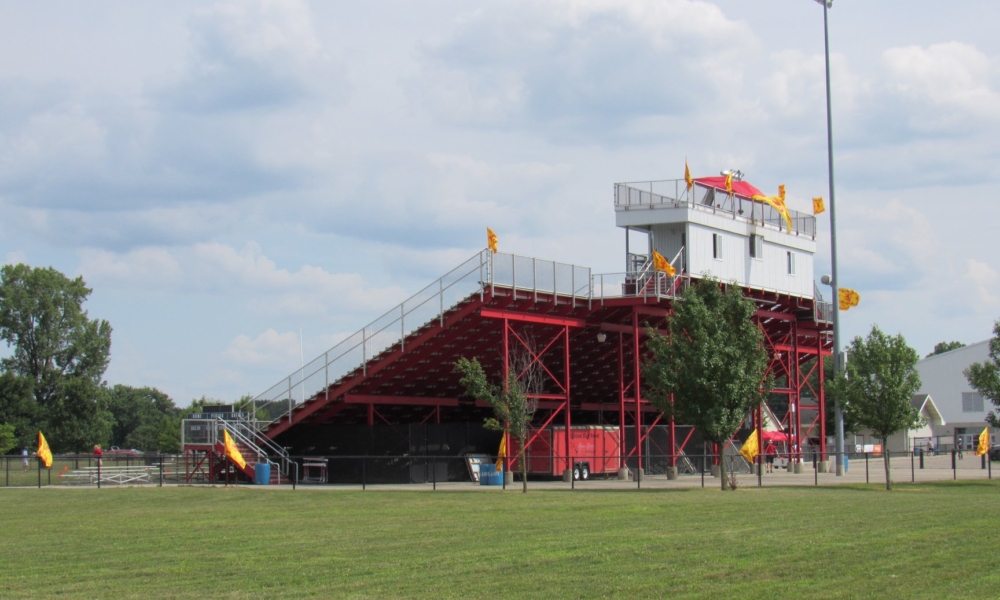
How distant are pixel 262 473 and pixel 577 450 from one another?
13.4m

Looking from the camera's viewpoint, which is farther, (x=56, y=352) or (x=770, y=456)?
(x=56, y=352)

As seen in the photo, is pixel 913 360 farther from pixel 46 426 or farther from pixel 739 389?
pixel 46 426

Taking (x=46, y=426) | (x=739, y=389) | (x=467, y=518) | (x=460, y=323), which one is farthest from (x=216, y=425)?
(x=46, y=426)

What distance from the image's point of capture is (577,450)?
160ft

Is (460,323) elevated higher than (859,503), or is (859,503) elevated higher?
(460,323)

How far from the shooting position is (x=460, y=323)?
142 ft

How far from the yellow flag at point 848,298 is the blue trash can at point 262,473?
28.7 meters

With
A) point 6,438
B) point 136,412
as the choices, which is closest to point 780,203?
point 6,438

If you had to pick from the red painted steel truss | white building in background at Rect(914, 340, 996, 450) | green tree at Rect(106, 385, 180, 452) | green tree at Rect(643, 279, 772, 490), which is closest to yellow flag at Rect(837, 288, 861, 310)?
the red painted steel truss

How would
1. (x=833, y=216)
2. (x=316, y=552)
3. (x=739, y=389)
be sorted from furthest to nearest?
(x=833, y=216)
(x=739, y=389)
(x=316, y=552)

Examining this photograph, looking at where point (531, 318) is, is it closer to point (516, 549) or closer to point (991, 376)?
point (991, 376)

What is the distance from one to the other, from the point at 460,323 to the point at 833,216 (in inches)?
697

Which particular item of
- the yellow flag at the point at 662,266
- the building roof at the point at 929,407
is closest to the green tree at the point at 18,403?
the yellow flag at the point at 662,266

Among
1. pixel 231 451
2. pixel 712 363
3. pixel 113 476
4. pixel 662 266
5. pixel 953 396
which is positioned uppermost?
pixel 662 266
